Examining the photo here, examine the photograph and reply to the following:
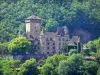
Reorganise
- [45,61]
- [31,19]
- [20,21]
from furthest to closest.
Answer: [20,21], [31,19], [45,61]

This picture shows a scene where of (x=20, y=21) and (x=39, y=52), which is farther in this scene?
(x=20, y=21)

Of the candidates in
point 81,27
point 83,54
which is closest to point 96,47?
point 83,54

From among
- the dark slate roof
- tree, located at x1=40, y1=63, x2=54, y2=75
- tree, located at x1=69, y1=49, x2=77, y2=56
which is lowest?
tree, located at x1=40, y1=63, x2=54, y2=75

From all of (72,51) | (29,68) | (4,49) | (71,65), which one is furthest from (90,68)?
A: (4,49)

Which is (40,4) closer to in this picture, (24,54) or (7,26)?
(7,26)

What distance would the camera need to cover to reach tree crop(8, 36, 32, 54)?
11650cm

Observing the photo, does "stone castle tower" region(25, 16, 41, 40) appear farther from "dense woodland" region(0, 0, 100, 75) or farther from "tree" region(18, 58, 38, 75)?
"tree" region(18, 58, 38, 75)

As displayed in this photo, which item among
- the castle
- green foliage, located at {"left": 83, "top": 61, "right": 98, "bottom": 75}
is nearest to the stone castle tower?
the castle

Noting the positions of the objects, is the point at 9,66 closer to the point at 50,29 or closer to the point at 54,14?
the point at 50,29

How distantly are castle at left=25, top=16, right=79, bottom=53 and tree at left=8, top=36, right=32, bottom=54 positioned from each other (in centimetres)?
186

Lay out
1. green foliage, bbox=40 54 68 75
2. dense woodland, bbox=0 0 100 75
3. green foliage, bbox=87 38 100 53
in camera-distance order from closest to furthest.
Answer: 1. green foliage, bbox=40 54 68 75
2. dense woodland, bbox=0 0 100 75
3. green foliage, bbox=87 38 100 53

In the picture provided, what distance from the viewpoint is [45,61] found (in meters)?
114

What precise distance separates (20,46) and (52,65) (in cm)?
758

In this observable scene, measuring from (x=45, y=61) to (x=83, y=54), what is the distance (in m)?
6.05
